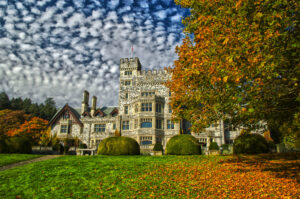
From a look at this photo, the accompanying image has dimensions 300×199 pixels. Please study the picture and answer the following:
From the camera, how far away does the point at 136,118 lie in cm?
3278

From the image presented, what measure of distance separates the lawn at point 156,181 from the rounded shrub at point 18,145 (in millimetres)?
11773

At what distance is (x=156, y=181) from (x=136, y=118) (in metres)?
23.5

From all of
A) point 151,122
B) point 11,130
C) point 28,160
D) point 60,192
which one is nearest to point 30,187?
point 60,192

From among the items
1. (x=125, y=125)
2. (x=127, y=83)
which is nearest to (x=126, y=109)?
(x=125, y=125)

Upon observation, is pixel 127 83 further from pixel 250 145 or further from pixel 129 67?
pixel 250 145

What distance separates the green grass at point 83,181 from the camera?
8.30 meters

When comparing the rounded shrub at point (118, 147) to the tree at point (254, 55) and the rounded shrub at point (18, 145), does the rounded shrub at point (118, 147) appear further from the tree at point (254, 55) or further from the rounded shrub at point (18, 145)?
the tree at point (254, 55)

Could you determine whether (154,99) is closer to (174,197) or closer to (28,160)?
(28,160)

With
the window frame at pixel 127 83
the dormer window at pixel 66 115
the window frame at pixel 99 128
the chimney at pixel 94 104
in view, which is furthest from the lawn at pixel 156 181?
the dormer window at pixel 66 115

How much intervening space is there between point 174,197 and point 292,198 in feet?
14.1

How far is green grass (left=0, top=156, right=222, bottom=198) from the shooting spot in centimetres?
830

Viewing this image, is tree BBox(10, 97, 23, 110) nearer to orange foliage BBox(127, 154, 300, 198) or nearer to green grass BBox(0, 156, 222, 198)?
green grass BBox(0, 156, 222, 198)

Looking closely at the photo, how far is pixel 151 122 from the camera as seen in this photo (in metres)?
31.8

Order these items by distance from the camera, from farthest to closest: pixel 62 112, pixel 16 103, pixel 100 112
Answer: pixel 16 103
pixel 62 112
pixel 100 112
